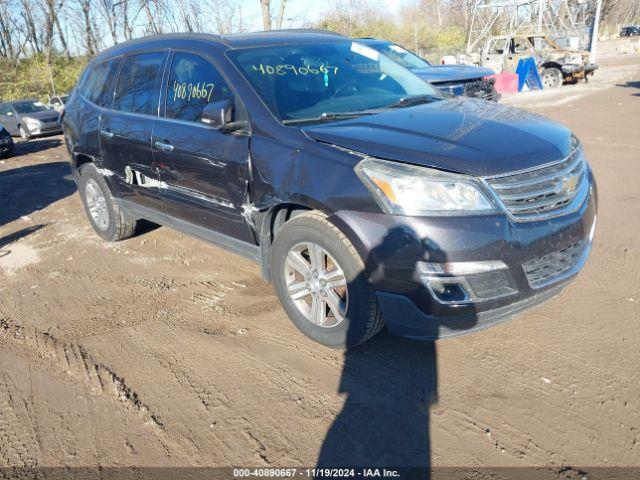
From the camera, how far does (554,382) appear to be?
2.87 meters

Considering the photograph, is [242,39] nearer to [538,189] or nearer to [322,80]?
[322,80]

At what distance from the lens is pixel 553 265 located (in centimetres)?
293

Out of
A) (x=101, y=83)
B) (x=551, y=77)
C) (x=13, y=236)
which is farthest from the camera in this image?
(x=551, y=77)

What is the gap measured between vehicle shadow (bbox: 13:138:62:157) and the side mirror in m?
12.5

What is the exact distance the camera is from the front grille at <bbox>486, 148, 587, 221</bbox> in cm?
276

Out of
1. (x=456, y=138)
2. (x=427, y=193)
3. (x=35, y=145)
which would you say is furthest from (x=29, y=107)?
(x=427, y=193)

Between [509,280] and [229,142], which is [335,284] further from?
[229,142]

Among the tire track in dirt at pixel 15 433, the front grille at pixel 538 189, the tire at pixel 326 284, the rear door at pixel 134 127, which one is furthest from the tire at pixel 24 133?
the front grille at pixel 538 189

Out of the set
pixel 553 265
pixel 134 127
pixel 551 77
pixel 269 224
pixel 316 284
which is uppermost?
pixel 134 127

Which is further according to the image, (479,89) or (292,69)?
(479,89)

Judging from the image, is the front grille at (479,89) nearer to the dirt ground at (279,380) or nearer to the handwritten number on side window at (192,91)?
the dirt ground at (279,380)

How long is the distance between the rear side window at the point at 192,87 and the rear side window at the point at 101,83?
122 centimetres

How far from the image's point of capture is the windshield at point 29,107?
19.1 m

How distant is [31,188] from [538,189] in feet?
28.5
